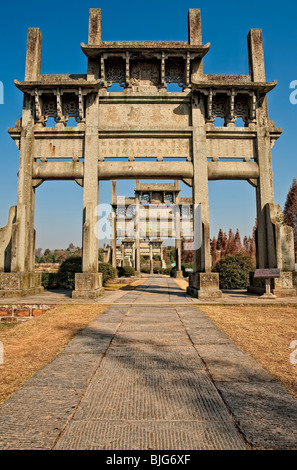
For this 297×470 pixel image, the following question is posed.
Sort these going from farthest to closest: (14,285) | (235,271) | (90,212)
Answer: (235,271) → (90,212) → (14,285)

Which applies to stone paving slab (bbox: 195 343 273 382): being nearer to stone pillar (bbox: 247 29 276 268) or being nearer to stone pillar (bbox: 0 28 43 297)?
stone pillar (bbox: 247 29 276 268)

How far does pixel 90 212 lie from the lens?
972 cm

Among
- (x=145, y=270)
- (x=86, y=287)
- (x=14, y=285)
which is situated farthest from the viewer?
(x=145, y=270)

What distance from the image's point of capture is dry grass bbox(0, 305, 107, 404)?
2947 mm

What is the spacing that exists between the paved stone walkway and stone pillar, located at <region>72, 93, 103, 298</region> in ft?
18.1

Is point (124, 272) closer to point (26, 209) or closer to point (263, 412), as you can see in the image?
point (26, 209)

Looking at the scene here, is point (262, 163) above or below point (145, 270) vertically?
above

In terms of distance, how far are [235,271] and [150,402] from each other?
36.6 feet

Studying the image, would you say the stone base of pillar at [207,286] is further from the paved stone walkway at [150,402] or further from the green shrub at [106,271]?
the green shrub at [106,271]

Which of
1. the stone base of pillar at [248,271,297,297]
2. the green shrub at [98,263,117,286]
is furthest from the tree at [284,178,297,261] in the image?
the stone base of pillar at [248,271,297,297]

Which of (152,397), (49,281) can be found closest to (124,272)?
(49,281)

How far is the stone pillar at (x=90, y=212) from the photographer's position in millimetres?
9430

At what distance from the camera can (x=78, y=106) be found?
1052cm
